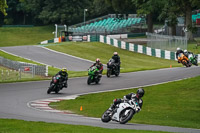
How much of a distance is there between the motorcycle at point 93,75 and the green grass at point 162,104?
10.4ft

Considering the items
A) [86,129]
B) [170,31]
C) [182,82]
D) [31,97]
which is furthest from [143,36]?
[86,129]

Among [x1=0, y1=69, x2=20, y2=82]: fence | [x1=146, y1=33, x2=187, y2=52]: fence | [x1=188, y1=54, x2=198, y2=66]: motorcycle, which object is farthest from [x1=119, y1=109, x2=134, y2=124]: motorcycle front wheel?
[x1=146, y1=33, x2=187, y2=52]: fence

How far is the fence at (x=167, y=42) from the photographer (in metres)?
52.7

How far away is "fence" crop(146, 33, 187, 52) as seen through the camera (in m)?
52.7

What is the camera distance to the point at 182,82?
2888 centimetres

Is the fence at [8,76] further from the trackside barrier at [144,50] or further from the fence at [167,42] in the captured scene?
the trackside barrier at [144,50]

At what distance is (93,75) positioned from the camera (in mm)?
29562

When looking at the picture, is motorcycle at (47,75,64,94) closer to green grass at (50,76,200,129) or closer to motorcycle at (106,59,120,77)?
green grass at (50,76,200,129)

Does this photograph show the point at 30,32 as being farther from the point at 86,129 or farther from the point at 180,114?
the point at 86,129

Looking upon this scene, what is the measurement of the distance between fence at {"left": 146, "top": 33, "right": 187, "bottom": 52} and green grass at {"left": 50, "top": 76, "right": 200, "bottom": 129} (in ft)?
78.2

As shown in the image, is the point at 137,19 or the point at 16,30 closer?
the point at 137,19

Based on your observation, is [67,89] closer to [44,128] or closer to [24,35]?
[44,128]

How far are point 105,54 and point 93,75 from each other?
86.4ft

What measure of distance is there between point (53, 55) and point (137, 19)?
3283 cm
